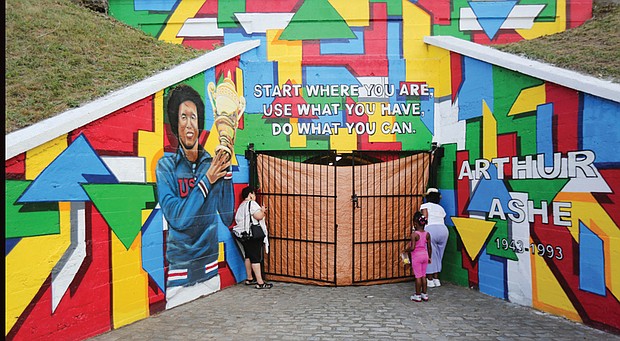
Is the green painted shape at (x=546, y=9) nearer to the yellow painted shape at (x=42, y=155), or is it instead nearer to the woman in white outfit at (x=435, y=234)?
the woman in white outfit at (x=435, y=234)

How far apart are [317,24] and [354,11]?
824mm

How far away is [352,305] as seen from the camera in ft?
22.3

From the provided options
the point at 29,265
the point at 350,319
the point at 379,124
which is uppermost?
the point at 379,124

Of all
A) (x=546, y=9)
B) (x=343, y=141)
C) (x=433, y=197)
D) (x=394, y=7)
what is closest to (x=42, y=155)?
(x=343, y=141)

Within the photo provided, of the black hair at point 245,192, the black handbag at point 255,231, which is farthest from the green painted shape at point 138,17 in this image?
the black handbag at point 255,231

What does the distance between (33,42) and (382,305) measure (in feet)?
23.9

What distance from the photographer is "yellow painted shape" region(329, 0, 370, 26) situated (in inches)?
393

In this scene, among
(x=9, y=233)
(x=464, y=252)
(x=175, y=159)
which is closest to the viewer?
(x=9, y=233)

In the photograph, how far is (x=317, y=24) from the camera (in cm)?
1001

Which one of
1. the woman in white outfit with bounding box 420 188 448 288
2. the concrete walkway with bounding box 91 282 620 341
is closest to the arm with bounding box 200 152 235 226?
the concrete walkway with bounding box 91 282 620 341

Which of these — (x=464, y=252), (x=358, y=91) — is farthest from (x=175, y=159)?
(x=464, y=252)

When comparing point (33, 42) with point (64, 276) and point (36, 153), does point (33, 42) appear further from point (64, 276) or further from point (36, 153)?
point (64, 276)

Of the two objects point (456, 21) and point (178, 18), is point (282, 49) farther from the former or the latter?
point (456, 21)

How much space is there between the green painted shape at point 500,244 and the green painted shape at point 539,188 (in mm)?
566
